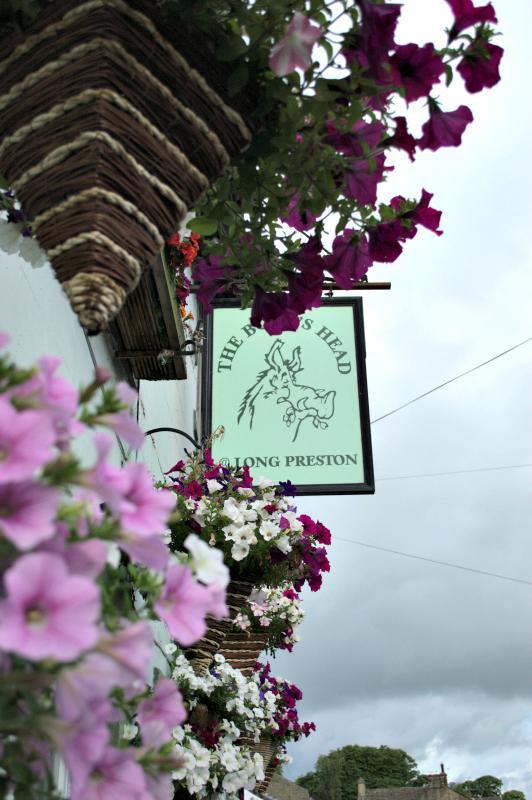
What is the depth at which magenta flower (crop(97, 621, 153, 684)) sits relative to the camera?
1.98 feet

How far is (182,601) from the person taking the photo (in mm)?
731

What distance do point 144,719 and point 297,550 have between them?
2152 millimetres

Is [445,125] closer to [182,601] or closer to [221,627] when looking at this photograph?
[182,601]

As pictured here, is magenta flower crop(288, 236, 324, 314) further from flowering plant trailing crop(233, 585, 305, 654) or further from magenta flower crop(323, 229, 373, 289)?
flowering plant trailing crop(233, 585, 305, 654)

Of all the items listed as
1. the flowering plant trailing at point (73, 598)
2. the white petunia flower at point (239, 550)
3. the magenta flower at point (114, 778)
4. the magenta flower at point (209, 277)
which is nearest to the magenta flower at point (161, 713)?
the flowering plant trailing at point (73, 598)

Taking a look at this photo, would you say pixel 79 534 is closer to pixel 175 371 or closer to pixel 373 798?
pixel 175 371

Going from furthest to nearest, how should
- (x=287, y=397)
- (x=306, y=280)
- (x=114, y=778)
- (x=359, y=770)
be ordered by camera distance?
(x=359, y=770)
(x=287, y=397)
(x=306, y=280)
(x=114, y=778)

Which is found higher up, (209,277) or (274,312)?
(209,277)

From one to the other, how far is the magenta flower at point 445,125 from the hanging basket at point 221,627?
1804 mm

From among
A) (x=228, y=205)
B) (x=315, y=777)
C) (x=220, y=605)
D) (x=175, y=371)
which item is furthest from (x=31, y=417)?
(x=315, y=777)

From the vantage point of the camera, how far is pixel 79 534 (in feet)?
2.31

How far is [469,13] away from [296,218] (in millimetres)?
453

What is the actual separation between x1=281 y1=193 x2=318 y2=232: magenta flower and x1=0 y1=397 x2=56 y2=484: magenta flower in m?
0.85

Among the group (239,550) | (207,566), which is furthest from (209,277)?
(239,550)
